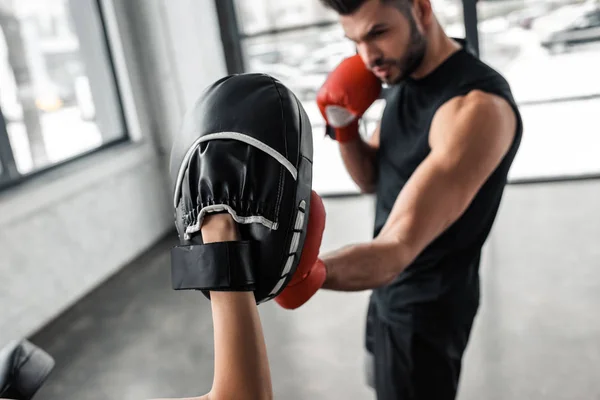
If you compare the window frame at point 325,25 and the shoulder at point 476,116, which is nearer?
the shoulder at point 476,116

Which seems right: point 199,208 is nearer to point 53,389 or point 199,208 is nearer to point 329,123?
point 329,123

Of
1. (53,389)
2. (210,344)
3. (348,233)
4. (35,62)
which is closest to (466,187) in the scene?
(210,344)

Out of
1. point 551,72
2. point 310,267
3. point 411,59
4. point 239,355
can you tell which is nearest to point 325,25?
point 551,72

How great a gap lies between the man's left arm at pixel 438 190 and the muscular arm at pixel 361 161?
1.15ft

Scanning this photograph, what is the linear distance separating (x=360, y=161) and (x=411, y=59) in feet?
1.07

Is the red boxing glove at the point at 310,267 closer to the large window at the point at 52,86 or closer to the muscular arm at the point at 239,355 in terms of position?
the muscular arm at the point at 239,355

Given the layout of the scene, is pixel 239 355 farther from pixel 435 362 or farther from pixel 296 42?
pixel 296 42

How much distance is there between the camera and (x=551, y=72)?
411cm

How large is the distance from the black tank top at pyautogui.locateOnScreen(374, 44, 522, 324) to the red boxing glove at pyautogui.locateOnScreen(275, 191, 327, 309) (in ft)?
1.37

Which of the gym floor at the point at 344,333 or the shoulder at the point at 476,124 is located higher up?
the shoulder at the point at 476,124

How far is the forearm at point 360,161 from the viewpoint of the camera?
146cm

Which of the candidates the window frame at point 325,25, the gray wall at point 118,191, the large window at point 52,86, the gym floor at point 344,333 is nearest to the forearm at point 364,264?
the gym floor at point 344,333

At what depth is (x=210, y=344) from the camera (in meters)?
2.70

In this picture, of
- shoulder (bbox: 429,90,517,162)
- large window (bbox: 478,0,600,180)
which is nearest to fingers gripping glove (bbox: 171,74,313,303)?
shoulder (bbox: 429,90,517,162)
